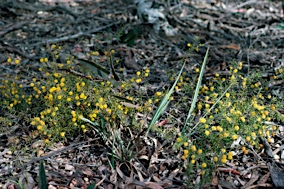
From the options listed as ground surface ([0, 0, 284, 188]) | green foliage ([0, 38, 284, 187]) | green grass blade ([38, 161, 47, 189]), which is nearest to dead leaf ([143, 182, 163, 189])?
ground surface ([0, 0, 284, 188])

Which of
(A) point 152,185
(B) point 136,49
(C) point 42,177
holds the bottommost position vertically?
(A) point 152,185

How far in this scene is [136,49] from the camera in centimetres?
357

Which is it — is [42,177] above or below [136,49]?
below

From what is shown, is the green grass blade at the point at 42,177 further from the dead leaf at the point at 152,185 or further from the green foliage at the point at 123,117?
the dead leaf at the point at 152,185

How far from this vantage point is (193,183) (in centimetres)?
220

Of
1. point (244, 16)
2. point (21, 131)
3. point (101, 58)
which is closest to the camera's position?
point (21, 131)

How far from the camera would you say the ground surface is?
2.27 meters

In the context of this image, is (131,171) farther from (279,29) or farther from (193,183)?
(279,29)

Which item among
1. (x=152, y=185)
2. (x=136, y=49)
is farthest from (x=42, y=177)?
(x=136, y=49)

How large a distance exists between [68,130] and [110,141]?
0.95 feet

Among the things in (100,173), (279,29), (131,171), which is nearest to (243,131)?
(131,171)

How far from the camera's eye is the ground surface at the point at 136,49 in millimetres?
2270

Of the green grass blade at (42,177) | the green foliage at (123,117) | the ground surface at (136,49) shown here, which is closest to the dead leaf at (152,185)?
the ground surface at (136,49)

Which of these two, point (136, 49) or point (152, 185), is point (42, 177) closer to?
point (152, 185)
